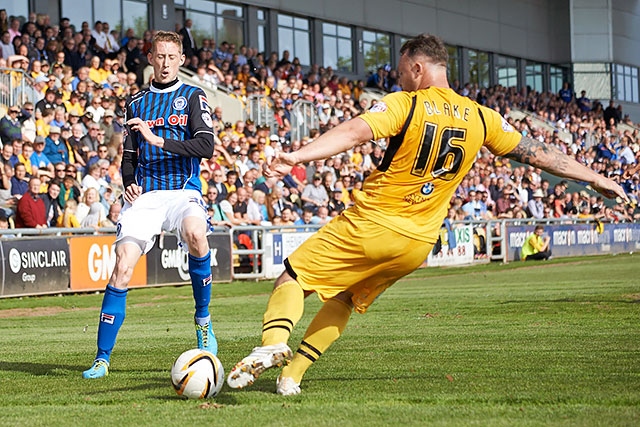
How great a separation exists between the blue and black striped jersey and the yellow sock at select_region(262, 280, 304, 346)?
7.40ft

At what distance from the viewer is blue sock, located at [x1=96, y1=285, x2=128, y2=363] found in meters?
7.97

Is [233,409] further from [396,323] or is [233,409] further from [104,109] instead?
[104,109]

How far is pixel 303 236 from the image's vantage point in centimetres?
2348

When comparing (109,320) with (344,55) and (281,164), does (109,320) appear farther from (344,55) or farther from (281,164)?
(344,55)

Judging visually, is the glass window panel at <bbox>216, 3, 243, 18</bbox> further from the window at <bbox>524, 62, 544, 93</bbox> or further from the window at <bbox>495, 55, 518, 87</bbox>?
the window at <bbox>524, 62, 544, 93</bbox>

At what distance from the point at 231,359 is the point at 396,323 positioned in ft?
Result: 12.4

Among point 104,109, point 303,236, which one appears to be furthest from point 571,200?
point 104,109

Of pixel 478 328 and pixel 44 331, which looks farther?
pixel 44 331

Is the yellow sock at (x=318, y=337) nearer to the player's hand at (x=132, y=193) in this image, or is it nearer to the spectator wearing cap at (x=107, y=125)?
the player's hand at (x=132, y=193)

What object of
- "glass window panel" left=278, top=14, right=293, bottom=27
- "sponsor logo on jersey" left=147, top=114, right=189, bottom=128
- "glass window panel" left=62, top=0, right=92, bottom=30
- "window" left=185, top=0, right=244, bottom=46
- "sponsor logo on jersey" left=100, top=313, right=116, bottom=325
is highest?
"glass window panel" left=278, top=14, right=293, bottom=27

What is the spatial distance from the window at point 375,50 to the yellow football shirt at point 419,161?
3944 centimetres

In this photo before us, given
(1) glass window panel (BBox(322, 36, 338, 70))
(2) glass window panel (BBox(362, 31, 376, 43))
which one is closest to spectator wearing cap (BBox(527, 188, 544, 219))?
(1) glass window panel (BBox(322, 36, 338, 70))

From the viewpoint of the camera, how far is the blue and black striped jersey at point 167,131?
8414 mm

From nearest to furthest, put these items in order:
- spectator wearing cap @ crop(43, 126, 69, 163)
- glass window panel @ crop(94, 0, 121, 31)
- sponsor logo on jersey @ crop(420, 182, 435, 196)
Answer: sponsor logo on jersey @ crop(420, 182, 435, 196), spectator wearing cap @ crop(43, 126, 69, 163), glass window panel @ crop(94, 0, 121, 31)
